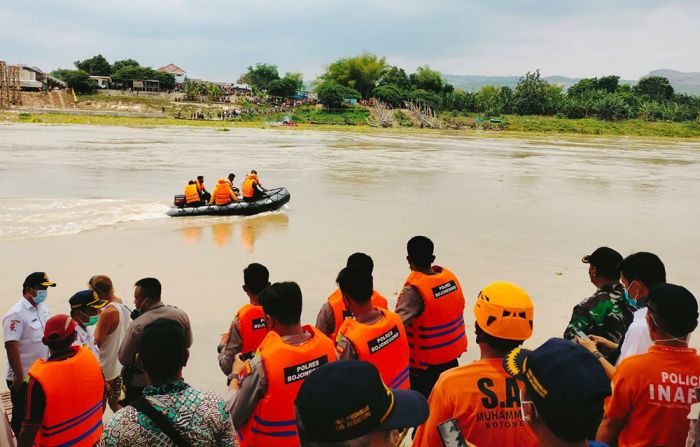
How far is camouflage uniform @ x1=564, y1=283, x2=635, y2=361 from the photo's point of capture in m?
3.61

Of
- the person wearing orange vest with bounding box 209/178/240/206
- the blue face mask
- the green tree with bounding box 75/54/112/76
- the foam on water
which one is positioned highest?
the green tree with bounding box 75/54/112/76

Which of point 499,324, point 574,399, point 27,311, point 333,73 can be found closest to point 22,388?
point 27,311

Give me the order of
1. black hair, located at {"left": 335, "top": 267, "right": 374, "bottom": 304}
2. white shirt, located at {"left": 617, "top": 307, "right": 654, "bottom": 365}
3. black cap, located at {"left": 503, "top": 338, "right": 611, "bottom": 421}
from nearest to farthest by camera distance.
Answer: black cap, located at {"left": 503, "top": 338, "right": 611, "bottom": 421} → white shirt, located at {"left": 617, "top": 307, "right": 654, "bottom": 365} → black hair, located at {"left": 335, "top": 267, "right": 374, "bottom": 304}

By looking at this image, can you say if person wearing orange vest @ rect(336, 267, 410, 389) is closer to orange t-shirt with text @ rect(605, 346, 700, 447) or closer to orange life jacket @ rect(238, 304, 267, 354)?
orange life jacket @ rect(238, 304, 267, 354)

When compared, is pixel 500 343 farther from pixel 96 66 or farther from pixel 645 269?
pixel 96 66

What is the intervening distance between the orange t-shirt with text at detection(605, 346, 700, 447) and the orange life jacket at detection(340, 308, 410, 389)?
3.76ft

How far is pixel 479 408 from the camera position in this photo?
2238 millimetres

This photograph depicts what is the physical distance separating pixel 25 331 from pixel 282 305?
8.38 ft

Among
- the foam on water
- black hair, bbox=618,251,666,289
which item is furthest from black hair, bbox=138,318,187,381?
the foam on water

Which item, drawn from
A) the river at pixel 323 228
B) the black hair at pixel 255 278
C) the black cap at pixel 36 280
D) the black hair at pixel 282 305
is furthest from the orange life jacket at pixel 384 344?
the river at pixel 323 228

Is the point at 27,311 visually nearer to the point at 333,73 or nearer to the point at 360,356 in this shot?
the point at 360,356

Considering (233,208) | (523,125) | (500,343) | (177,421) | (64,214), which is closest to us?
(177,421)

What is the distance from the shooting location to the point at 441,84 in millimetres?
98562

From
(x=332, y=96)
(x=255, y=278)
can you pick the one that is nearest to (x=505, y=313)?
(x=255, y=278)
